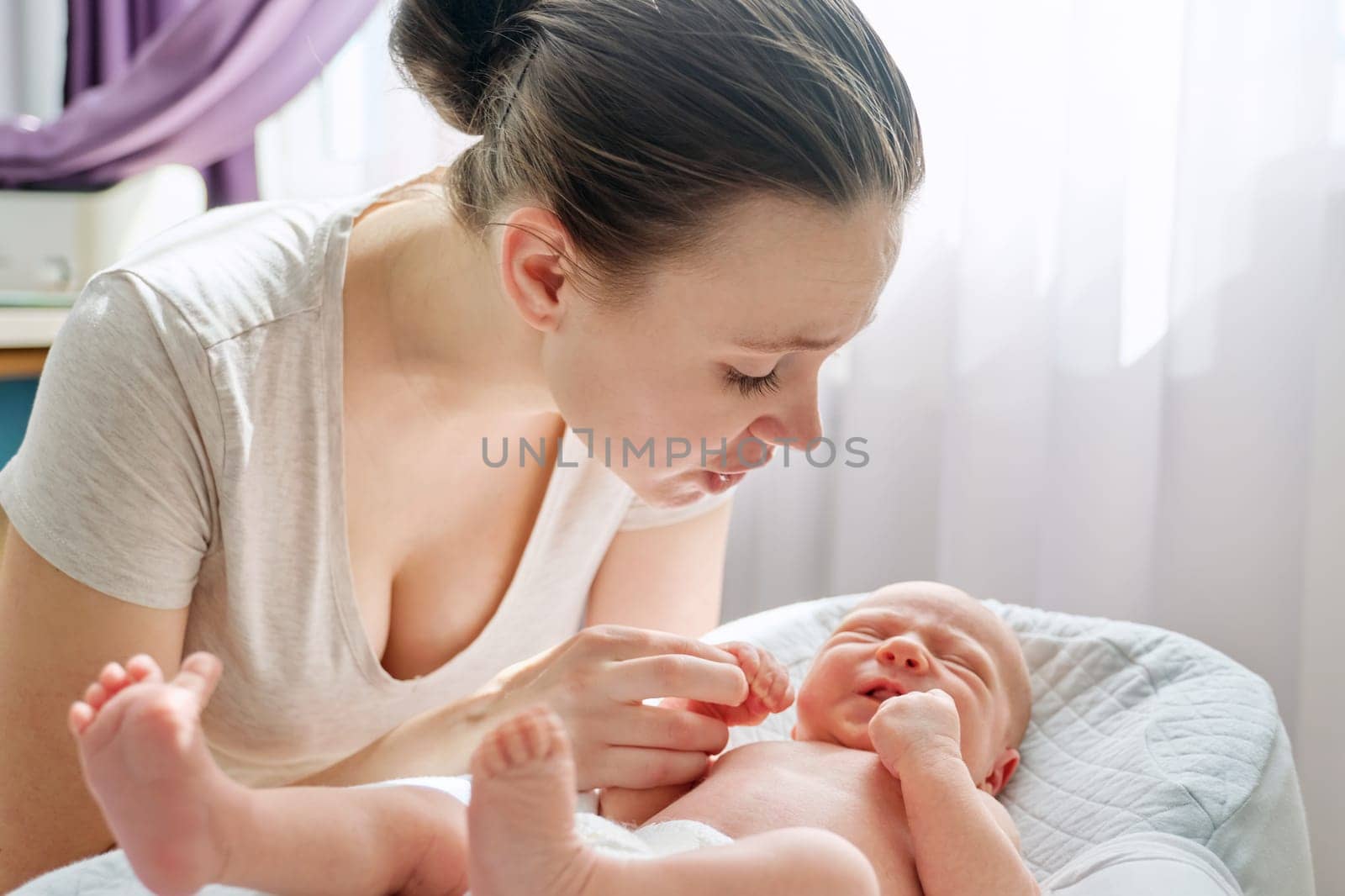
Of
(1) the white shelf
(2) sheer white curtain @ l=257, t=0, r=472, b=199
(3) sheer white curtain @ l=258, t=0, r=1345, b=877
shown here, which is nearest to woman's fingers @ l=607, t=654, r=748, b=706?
(3) sheer white curtain @ l=258, t=0, r=1345, b=877

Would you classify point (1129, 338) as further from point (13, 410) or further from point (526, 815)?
point (13, 410)

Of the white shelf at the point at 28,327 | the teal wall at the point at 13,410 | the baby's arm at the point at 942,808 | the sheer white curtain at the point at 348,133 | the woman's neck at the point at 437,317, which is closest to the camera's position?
the baby's arm at the point at 942,808

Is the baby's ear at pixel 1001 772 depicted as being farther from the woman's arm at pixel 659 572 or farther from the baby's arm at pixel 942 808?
the woman's arm at pixel 659 572

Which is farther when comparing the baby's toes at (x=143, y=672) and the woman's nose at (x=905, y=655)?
the woman's nose at (x=905, y=655)

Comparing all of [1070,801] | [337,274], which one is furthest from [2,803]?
[1070,801]

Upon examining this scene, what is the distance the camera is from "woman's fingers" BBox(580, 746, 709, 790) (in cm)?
108

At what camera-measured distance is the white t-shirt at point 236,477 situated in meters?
1.09

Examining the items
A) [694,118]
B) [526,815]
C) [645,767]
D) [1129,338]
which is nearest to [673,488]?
[645,767]

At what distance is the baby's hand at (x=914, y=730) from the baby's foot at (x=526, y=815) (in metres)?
0.39

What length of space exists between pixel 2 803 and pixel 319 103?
167 cm

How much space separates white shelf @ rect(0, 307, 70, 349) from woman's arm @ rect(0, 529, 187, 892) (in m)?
0.91

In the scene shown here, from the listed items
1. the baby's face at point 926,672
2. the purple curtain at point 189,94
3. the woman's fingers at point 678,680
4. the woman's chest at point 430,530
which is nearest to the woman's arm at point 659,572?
the woman's chest at point 430,530

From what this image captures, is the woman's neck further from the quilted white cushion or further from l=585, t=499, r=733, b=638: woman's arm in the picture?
the quilted white cushion

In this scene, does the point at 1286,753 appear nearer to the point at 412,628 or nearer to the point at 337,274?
the point at 412,628
